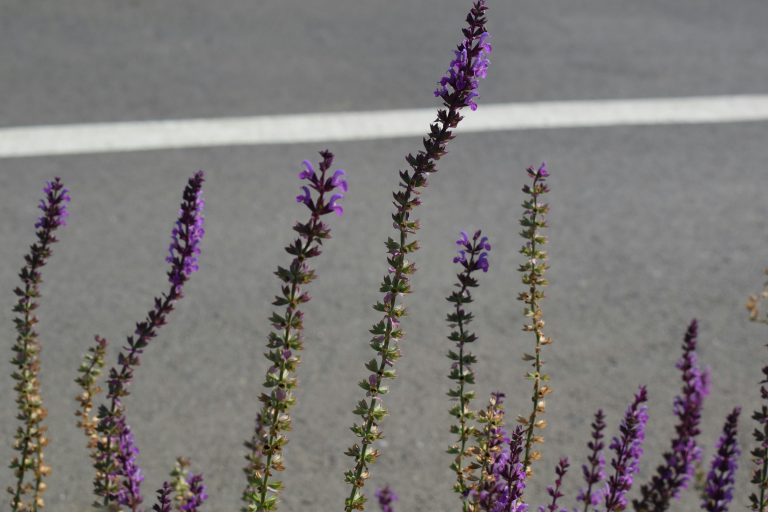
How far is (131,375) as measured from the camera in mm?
2377

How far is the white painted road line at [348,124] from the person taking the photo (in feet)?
22.7

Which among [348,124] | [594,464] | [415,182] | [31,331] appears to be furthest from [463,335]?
[348,124]

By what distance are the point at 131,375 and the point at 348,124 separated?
5.11 meters

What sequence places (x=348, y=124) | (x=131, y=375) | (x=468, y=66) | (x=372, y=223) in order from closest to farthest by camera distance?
(x=468, y=66)
(x=131, y=375)
(x=372, y=223)
(x=348, y=124)

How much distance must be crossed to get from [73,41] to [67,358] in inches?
164

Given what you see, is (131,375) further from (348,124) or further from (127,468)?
(348,124)

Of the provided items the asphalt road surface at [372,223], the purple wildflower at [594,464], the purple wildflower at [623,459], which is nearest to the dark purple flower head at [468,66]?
the purple wildflower at [623,459]

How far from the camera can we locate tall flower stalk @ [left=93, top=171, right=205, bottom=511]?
232 centimetres

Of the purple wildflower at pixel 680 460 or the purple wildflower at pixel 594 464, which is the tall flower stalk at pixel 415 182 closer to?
the purple wildflower at pixel 594 464

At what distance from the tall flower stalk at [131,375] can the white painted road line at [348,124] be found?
4666mm

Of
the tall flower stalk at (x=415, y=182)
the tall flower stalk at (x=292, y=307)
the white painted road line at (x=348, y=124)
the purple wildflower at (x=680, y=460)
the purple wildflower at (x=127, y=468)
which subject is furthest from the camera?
the white painted road line at (x=348, y=124)

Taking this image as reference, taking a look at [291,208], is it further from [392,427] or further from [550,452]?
[550,452]

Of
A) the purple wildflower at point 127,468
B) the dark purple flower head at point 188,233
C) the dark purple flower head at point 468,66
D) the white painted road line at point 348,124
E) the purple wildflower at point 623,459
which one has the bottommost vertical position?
the purple wildflower at point 127,468

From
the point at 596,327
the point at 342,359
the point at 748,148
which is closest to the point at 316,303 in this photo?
the point at 342,359
